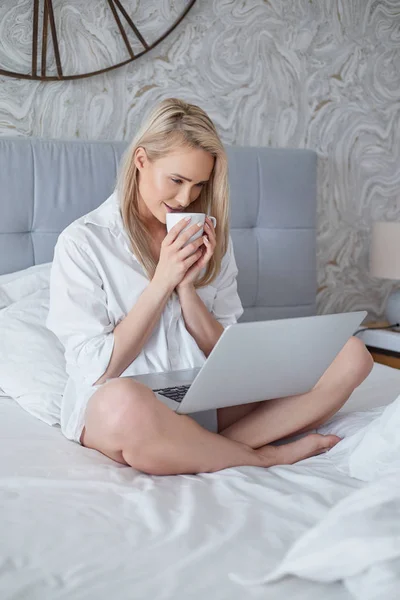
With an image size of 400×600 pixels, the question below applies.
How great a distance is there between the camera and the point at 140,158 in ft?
5.09

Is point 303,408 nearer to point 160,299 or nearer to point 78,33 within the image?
point 160,299

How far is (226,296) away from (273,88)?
1200 millimetres

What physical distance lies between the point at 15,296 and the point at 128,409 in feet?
2.54

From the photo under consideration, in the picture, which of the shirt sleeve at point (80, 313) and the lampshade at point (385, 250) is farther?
the lampshade at point (385, 250)

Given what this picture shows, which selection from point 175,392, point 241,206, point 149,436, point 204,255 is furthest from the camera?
point 241,206

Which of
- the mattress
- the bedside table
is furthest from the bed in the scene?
the bedside table

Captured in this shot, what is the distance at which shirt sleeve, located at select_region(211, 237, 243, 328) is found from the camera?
169cm

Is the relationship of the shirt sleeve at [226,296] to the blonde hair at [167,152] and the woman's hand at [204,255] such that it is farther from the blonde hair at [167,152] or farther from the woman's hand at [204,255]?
the woman's hand at [204,255]

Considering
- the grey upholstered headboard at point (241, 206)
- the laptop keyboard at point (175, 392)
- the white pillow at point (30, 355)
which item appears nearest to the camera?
the laptop keyboard at point (175, 392)

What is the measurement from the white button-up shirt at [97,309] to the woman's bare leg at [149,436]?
0.14m

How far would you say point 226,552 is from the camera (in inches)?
35.6

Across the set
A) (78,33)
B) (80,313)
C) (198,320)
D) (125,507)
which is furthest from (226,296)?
(78,33)

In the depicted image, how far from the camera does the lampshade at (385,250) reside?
2578 mm

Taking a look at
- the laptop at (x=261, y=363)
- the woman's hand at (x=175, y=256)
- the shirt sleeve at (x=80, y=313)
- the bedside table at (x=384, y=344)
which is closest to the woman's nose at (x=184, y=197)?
the woman's hand at (x=175, y=256)
